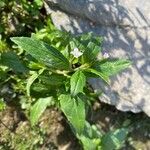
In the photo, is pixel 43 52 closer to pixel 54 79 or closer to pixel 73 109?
pixel 54 79

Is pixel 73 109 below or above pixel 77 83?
below

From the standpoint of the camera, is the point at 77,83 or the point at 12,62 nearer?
the point at 77,83

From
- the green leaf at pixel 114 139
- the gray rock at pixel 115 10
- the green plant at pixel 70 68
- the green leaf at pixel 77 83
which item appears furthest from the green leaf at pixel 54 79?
the green leaf at pixel 114 139

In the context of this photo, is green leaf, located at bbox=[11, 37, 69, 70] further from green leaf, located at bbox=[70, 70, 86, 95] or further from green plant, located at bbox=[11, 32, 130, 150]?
green leaf, located at bbox=[70, 70, 86, 95]

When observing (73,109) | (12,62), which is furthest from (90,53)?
(12,62)

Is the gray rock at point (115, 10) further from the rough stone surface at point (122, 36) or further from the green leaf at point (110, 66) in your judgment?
the green leaf at point (110, 66)

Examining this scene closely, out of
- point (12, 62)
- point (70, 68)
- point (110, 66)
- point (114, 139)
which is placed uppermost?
point (12, 62)

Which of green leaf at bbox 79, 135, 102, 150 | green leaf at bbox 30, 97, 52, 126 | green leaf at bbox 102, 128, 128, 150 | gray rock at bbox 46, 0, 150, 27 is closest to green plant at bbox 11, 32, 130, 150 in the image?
green leaf at bbox 30, 97, 52, 126

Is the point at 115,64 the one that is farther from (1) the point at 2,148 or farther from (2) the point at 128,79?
(1) the point at 2,148
